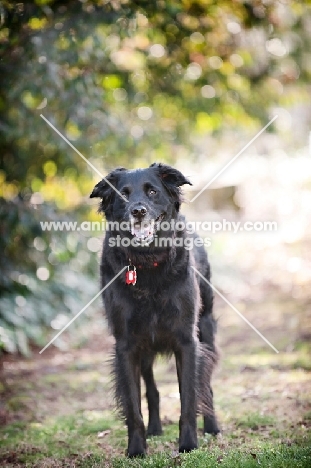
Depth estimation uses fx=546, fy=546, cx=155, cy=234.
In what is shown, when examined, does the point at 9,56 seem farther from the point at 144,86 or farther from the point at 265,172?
the point at 265,172

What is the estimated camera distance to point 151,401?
15.9ft

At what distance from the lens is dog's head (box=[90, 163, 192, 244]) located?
414 centimetres

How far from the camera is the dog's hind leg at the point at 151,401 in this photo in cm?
475

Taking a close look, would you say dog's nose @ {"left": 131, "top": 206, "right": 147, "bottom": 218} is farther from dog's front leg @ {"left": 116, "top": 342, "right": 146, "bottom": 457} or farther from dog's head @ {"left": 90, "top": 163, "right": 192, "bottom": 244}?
dog's front leg @ {"left": 116, "top": 342, "right": 146, "bottom": 457}

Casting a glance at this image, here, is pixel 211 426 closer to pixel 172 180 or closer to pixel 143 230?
pixel 143 230

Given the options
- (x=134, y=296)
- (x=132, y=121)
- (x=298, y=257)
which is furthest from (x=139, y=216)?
(x=298, y=257)

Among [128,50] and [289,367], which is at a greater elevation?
[128,50]

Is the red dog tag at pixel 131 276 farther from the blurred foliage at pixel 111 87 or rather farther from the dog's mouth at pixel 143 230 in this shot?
the blurred foliage at pixel 111 87

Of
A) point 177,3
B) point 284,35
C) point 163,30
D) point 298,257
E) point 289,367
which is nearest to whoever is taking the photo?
point 289,367

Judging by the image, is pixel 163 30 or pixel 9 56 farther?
pixel 163 30

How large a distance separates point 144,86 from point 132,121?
1.93ft

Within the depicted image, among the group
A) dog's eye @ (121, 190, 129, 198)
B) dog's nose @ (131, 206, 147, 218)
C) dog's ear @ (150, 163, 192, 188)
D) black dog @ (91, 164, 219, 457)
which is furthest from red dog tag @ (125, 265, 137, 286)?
→ dog's ear @ (150, 163, 192, 188)

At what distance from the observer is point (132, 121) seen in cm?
888

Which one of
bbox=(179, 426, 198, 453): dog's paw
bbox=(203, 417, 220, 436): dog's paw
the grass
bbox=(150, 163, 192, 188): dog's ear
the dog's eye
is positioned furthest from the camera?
bbox=(203, 417, 220, 436): dog's paw
